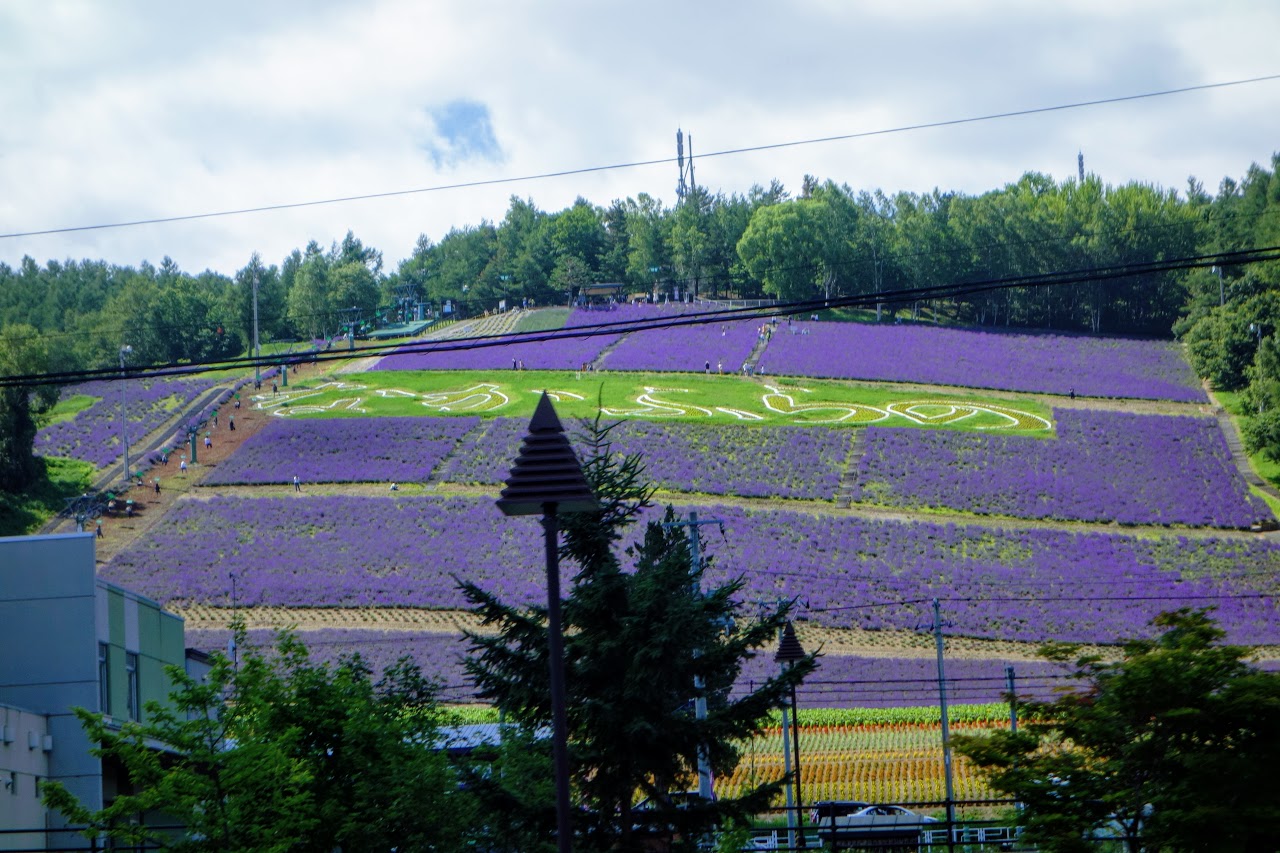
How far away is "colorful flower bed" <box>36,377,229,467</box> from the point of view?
90.4 meters

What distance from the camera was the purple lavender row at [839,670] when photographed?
54.3m

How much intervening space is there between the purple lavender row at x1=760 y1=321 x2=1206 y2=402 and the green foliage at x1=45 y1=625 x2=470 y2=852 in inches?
3225

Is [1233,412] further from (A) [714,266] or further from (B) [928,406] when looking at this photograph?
(A) [714,266]

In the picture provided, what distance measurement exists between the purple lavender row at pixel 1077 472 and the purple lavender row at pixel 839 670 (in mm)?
17428

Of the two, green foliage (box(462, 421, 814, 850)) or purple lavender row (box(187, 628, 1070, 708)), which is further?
purple lavender row (box(187, 628, 1070, 708))

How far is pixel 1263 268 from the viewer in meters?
100

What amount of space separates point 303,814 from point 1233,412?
3308 inches

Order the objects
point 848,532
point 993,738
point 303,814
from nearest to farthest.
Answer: point 993,738 → point 303,814 → point 848,532

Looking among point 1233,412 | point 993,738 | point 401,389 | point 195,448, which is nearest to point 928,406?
point 1233,412

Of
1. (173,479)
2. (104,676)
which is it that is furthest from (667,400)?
(104,676)

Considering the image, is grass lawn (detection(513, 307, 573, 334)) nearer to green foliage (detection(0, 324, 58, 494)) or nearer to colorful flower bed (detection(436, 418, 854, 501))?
colorful flower bed (detection(436, 418, 854, 501))

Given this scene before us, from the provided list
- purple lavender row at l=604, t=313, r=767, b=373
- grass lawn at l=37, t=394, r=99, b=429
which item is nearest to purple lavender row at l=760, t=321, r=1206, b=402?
purple lavender row at l=604, t=313, r=767, b=373

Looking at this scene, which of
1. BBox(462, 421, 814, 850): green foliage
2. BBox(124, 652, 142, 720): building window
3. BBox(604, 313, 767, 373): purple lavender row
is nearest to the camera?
BBox(462, 421, 814, 850): green foliage

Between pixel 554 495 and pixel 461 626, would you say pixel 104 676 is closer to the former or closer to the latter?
pixel 554 495
